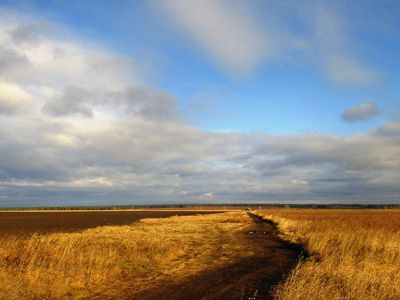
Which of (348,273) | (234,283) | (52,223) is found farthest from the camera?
(52,223)

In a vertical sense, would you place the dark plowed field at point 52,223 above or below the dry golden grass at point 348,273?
above

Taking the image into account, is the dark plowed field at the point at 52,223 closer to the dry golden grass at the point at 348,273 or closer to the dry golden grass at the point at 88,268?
the dry golden grass at the point at 88,268

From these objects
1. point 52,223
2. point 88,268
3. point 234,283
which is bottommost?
point 234,283

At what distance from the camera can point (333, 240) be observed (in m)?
23.3

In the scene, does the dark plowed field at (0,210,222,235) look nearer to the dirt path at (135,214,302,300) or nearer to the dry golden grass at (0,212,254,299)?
the dry golden grass at (0,212,254,299)

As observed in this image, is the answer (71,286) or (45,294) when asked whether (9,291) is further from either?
(71,286)

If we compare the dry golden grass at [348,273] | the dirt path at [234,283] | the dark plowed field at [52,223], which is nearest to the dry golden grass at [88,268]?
the dirt path at [234,283]

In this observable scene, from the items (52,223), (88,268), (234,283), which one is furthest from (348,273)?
(52,223)

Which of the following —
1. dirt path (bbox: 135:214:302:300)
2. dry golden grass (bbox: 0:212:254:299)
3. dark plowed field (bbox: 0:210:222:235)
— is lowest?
dirt path (bbox: 135:214:302:300)

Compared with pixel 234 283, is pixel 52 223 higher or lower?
higher

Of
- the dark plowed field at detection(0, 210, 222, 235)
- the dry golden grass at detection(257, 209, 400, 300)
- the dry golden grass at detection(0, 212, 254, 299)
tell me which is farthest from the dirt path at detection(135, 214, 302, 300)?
the dark plowed field at detection(0, 210, 222, 235)

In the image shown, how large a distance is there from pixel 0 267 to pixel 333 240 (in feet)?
55.7

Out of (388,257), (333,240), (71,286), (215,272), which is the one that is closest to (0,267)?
(71,286)

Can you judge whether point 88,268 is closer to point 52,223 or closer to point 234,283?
point 234,283
